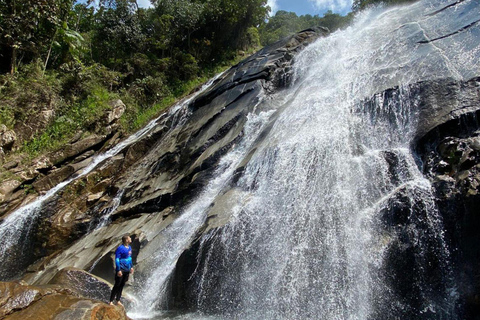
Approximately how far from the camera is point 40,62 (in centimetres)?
2061

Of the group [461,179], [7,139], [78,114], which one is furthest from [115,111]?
[461,179]

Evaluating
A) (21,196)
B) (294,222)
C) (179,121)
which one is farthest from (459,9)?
(21,196)

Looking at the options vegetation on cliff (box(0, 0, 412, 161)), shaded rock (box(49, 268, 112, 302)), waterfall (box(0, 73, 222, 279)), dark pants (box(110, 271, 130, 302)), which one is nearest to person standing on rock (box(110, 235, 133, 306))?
dark pants (box(110, 271, 130, 302))

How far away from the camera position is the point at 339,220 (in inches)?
286

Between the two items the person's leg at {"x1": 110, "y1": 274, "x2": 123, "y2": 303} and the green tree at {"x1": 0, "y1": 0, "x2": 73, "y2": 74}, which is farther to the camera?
the green tree at {"x1": 0, "y1": 0, "x2": 73, "y2": 74}

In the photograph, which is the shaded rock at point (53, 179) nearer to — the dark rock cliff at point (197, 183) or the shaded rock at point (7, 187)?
the dark rock cliff at point (197, 183)

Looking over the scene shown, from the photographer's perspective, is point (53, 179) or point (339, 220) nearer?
point (339, 220)

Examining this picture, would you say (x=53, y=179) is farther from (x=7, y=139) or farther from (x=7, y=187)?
(x=7, y=139)

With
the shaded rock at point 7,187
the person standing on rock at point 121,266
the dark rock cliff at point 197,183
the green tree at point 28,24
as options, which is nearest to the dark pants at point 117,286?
the person standing on rock at point 121,266

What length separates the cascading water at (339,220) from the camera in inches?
240

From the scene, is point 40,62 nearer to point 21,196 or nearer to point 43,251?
point 21,196

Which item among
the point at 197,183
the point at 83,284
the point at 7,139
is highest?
the point at 197,183

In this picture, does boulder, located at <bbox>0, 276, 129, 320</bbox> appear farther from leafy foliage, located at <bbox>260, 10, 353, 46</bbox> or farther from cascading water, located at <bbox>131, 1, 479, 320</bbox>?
leafy foliage, located at <bbox>260, 10, 353, 46</bbox>

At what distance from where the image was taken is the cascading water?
20.0ft
